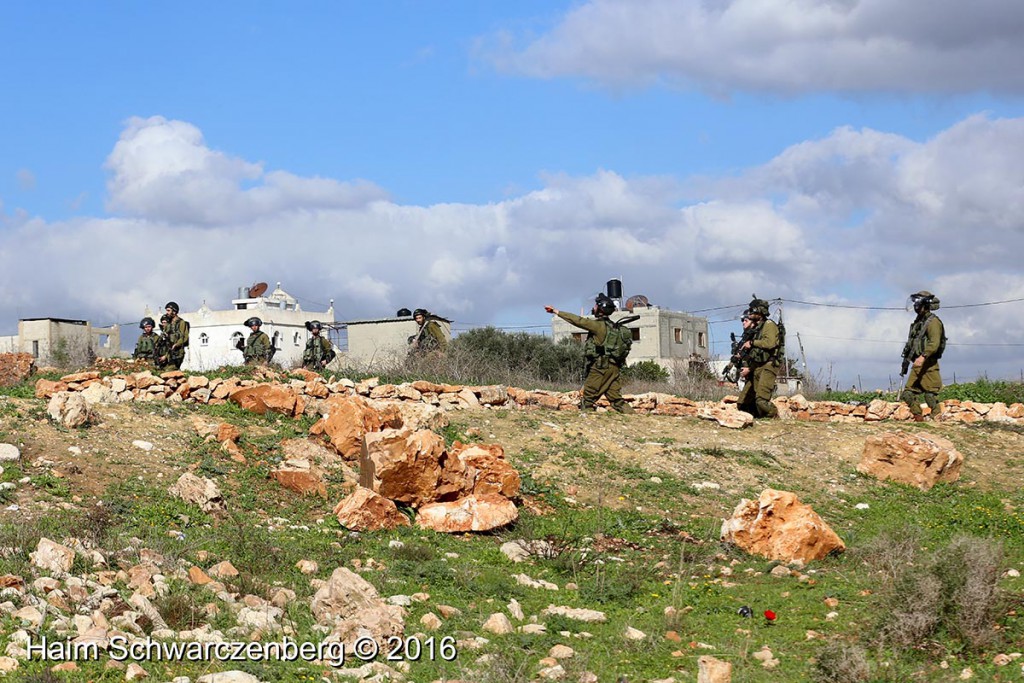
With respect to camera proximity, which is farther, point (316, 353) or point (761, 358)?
point (316, 353)

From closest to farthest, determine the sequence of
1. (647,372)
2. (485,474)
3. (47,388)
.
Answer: (485,474)
(47,388)
(647,372)

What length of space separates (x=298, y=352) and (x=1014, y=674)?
56948 millimetres

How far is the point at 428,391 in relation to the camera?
56.3 feet

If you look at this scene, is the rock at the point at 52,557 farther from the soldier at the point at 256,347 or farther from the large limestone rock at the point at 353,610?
the soldier at the point at 256,347

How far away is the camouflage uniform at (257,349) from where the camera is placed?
899 inches

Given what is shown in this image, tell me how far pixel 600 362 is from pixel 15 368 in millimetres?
10647

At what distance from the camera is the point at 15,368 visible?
20.9 meters

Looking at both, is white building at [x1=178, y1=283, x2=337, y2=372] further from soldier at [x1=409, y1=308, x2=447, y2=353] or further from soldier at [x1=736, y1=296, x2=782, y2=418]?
soldier at [x1=736, y1=296, x2=782, y2=418]

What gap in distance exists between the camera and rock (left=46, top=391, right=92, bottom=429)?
12477mm

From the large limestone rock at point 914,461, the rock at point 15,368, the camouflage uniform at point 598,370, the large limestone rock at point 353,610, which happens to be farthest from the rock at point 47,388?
the large limestone rock at point 914,461

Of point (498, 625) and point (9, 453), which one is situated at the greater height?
point (9, 453)

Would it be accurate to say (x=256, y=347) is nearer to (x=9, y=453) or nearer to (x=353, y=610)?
(x=9, y=453)

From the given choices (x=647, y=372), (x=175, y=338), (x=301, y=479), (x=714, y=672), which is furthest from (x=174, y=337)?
(x=647, y=372)

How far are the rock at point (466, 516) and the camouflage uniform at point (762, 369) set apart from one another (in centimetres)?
705
